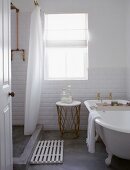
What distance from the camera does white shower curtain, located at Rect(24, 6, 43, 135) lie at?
327 centimetres

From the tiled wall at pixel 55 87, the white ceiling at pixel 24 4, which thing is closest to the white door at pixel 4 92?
the tiled wall at pixel 55 87

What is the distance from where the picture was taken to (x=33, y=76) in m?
3.31

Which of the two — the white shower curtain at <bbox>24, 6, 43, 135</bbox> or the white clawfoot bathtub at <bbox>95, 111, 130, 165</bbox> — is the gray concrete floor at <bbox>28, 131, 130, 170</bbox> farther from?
the white shower curtain at <bbox>24, 6, 43, 135</bbox>

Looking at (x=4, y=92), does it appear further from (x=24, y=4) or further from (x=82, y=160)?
(x=24, y=4)

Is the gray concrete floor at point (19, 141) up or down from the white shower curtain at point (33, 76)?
down

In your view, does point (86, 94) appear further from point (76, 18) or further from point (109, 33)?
point (76, 18)

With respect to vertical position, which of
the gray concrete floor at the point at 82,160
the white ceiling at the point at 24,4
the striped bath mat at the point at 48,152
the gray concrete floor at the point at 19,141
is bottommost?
the gray concrete floor at the point at 82,160

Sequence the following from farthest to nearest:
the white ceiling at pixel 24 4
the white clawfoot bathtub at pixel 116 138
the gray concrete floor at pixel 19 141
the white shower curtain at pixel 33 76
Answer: the white ceiling at pixel 24 4 < the white shower curtain at pixel 33 76 < the gray concrete floor at pixel 19 141 < the white clawfoot bathtub at pixel 116 138

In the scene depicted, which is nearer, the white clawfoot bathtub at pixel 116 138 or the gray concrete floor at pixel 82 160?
the white clawfoot bathtub at pixel 116 138

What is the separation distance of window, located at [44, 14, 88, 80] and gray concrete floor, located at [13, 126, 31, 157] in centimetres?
128

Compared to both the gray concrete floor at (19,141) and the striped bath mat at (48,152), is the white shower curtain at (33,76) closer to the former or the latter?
the gray concrete floor at (19,141)

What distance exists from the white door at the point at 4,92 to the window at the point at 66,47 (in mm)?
2171

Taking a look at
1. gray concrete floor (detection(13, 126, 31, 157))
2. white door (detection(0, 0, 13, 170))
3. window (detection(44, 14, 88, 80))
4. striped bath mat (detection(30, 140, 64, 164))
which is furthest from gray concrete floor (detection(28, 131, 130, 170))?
window (detection(44, 14, 88, 80))

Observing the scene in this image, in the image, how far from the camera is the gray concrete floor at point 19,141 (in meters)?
2.55
